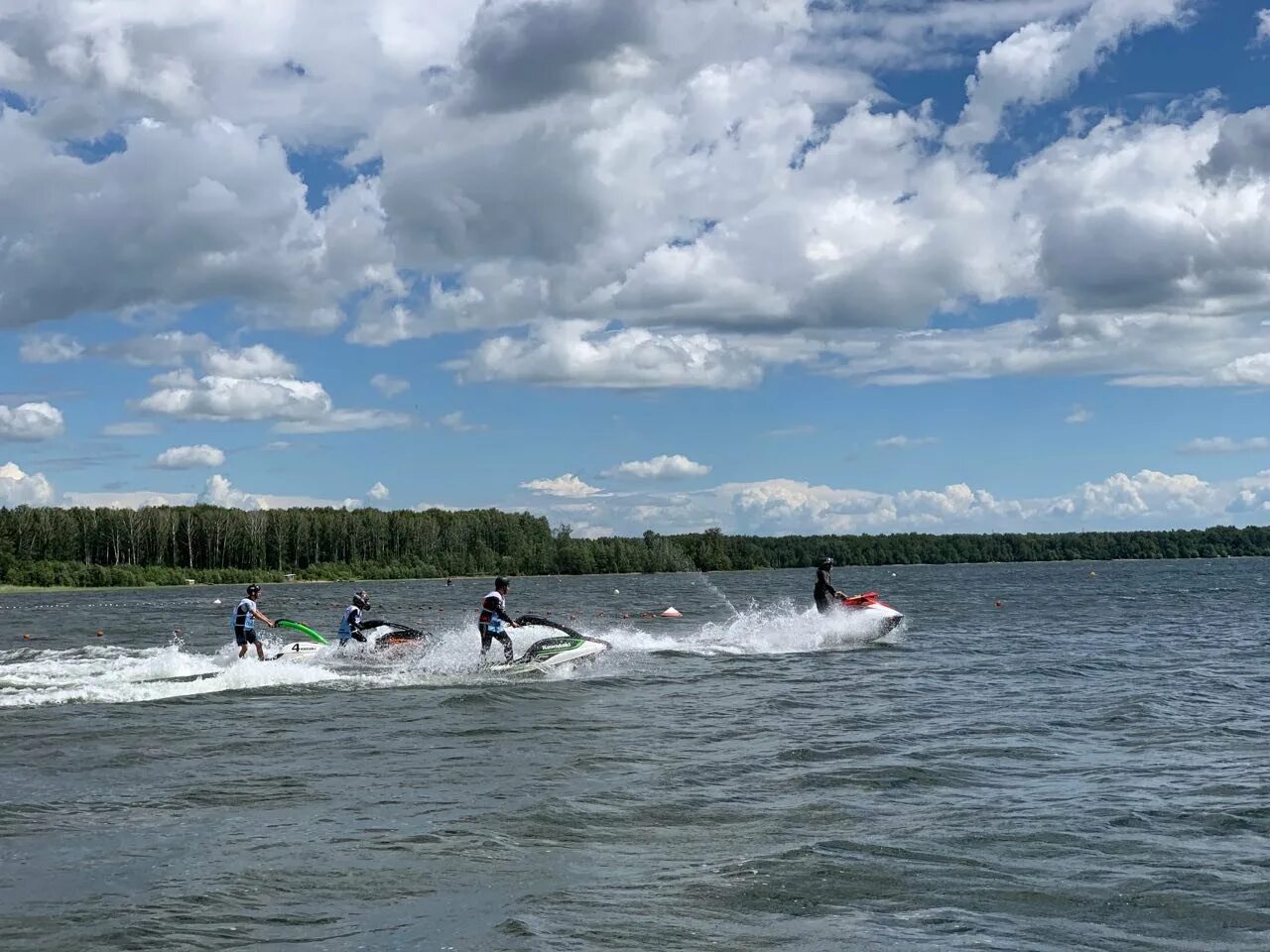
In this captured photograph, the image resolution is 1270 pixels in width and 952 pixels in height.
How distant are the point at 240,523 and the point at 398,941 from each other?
A: 143232 mm

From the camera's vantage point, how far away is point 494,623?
84.9 ft

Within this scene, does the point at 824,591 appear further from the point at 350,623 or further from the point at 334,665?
the point at 334,665

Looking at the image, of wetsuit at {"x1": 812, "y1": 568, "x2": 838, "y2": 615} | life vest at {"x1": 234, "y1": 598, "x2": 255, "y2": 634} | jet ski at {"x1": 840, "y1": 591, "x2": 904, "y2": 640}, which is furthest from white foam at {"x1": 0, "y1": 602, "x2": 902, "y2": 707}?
life vest at {"x1": 234, "y1": 598, "x2": 255, "y2": 634}

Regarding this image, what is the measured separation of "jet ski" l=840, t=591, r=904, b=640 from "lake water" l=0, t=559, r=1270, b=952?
583 centimetres

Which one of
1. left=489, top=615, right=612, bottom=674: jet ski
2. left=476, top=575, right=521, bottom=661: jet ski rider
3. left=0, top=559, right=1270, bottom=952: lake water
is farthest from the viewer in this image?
left=489, top=615, right=612, bottom=674: jet ski

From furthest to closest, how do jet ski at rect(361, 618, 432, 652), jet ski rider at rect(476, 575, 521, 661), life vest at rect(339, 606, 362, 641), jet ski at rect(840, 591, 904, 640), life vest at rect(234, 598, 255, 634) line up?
jet ski at rect(840, 591, 904, 640) → jet ski at rect(361, 618, 432, 652) → life vest at rect(339, 606, 362, 641) → life vest at rect(234, 598, 255, 634) → jet ski rider at rect(476, 575, 521, 661)

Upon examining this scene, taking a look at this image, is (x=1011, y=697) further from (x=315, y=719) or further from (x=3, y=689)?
(x=3, y=689)

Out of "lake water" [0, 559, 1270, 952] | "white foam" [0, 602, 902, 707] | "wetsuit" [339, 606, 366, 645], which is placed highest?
"wetsuit" [339, 606, 366, 645]

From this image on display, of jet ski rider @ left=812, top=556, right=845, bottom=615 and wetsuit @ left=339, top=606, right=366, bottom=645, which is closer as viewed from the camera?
wetsuit @ left=339, top=606, right=366, bottom=645

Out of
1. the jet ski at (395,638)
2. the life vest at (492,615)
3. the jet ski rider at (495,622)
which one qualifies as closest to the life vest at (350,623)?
the jet ski at (395,638)

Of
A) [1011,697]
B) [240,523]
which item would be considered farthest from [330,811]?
[240,523]

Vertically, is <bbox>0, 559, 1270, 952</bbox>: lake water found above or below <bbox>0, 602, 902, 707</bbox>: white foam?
below

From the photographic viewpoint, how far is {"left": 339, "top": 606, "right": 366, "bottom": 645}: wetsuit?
1083 inches

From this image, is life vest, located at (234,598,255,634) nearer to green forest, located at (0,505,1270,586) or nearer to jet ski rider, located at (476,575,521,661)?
jet ski rider, located at (476,575,521,661)
